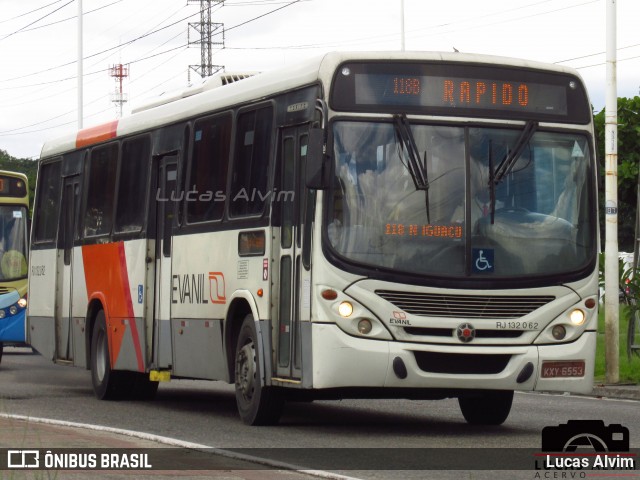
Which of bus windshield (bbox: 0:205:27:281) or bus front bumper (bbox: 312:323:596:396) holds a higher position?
bus windshield (bbox: 0:205:27:281)

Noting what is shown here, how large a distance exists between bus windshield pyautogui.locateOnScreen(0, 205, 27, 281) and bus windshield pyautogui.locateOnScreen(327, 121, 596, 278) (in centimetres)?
1474

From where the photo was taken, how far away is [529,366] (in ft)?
44.9

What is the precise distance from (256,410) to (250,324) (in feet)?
2.69

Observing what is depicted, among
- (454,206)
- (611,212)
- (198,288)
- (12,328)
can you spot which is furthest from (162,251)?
(12,328)

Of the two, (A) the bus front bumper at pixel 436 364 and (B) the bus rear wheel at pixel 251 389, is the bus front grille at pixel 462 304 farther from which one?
(B) the bus rear wheel at pixel 251 389

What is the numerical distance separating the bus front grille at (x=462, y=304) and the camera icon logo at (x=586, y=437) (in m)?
1.05

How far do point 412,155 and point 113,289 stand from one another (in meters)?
6.56

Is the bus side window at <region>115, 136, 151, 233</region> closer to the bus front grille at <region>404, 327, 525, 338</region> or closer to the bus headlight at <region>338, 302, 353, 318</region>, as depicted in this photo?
the bus headlight at <region>338, 302, 353, 318</region>

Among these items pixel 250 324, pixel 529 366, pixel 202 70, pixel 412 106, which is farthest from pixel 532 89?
pixel 202 70

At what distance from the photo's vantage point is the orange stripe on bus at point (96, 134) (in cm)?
1978

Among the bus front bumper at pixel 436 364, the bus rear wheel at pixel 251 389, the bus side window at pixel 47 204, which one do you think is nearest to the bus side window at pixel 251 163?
the bus rear wheel at pixel 251 389

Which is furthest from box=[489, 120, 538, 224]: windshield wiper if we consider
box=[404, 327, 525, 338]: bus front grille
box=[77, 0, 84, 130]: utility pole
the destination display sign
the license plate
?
box=[77, 0, 84, 130]: utility pole

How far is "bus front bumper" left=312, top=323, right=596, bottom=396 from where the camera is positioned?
43.7ft

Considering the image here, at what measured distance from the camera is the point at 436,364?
13484 mm
